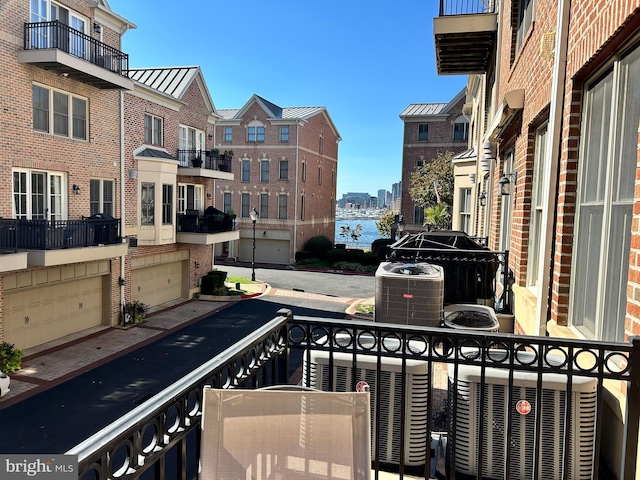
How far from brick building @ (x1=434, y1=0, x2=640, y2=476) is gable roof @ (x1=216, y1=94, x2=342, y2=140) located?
33260 millimetres

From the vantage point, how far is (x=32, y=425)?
10.0 m

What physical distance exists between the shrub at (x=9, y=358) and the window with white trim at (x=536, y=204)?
13.8 meters

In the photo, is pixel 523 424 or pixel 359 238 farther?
pixel 359 238

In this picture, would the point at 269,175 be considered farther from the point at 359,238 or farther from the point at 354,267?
the point at 359,238

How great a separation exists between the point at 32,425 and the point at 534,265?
10956 millimetres

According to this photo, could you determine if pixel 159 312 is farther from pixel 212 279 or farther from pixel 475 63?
pixel 475 63

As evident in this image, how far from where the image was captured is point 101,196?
57.0 feet

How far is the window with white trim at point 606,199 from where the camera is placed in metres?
3.09

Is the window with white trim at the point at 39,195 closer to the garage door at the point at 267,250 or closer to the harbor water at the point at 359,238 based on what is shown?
the garage door at the point at 267,250

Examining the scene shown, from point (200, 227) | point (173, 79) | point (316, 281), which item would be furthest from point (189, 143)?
point (316, 281)

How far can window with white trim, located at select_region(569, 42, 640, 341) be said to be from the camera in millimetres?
3092

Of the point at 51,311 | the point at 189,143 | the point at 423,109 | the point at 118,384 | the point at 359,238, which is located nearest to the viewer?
the point at 118,384

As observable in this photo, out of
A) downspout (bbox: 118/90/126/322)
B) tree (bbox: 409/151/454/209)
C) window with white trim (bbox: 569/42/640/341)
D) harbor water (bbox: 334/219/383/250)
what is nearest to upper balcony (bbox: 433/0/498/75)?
window with white trim (bbox: 569/42/640/341)

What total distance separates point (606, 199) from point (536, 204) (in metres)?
2.78
